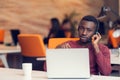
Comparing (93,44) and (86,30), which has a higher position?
(86,30)

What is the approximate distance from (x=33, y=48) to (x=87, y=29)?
2.24 metres

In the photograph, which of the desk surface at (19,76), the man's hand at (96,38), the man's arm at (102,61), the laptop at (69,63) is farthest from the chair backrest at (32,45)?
the laptop at (69,63)

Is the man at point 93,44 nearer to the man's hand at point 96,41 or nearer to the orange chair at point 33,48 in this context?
the man's hand at point 96,41

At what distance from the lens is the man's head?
3.86 m

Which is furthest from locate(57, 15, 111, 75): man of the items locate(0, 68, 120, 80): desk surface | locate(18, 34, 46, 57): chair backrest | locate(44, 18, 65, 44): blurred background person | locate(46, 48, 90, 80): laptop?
locate(44, 18, 65, 44): blurred background person

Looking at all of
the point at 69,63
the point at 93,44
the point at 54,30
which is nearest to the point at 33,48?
the point at 93,44

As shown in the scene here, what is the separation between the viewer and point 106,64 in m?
3.69

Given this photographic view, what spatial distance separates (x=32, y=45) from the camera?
597 cm

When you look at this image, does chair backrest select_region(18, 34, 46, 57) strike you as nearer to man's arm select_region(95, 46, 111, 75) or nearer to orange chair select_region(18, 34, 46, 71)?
orange chair select_region(18, 34, 46, 71)

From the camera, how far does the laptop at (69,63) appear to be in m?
2.86

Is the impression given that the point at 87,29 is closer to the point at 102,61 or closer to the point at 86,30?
the point at 86,30

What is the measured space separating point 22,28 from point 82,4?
202 cm

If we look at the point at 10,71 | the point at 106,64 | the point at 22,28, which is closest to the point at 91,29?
the point at 106,64

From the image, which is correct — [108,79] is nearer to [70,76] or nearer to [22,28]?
[70,76]
